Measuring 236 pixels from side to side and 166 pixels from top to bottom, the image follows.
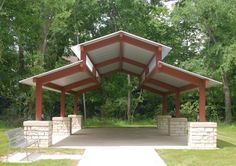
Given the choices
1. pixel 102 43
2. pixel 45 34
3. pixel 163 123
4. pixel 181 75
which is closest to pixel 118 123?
pixel 163 123

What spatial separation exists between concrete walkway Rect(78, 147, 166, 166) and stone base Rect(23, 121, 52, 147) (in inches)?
58.3

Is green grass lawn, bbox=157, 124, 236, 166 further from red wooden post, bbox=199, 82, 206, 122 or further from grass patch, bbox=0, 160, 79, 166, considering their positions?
grass patch, bbox=0, 160, 79, 166

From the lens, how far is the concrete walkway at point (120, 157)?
386 inches

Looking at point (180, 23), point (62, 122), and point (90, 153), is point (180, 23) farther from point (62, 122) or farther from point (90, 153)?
point (90, 153)

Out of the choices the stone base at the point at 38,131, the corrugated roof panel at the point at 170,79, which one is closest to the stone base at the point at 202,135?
the corrugated roof panel at the point at 170,79

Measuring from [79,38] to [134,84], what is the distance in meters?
5.32

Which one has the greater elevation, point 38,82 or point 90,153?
point 38,82

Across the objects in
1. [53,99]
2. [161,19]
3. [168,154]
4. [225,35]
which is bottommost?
[168,154]

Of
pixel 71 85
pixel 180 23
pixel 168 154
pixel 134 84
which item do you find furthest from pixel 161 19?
pixel 168 154

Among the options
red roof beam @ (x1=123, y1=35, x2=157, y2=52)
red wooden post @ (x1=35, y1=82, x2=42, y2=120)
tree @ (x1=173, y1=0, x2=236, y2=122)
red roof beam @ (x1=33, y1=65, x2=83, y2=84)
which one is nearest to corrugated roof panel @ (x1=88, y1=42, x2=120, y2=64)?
red roof beam @ (x1=123, y1=35, x2=157, y2=52)

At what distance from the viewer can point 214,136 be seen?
13367 millimetres

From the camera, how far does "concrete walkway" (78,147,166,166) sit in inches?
386

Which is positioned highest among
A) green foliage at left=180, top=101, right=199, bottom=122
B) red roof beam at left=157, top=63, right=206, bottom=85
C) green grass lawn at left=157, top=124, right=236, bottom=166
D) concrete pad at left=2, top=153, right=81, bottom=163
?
red roof beam at left=157, top=63, right=206, bottom=85

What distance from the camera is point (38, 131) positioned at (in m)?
13.4
